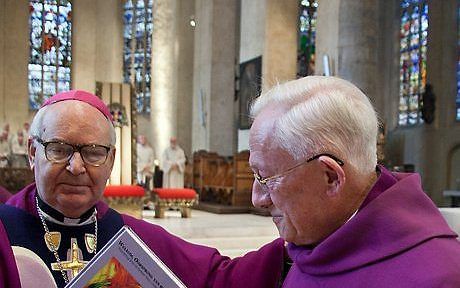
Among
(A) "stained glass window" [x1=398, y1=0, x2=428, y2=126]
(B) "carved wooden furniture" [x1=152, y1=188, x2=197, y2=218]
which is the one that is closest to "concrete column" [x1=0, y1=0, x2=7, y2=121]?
(B) "carved wooden furniture" [x1=152, y1=188, x2=197, y2=218]

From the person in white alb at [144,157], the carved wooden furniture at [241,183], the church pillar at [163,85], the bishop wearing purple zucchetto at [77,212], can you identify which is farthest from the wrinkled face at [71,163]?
the church pillar at [163,85]

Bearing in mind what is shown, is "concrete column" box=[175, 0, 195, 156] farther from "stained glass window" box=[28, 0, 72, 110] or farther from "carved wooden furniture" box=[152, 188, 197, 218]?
"carved wooden furniture" box=[152, 188, 197, 218]

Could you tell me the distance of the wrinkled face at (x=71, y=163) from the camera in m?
2.06

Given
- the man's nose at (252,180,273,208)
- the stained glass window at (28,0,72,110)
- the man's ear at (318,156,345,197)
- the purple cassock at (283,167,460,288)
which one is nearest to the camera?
the purple cassock at (283,167,460,288)

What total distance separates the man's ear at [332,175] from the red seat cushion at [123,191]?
788cm

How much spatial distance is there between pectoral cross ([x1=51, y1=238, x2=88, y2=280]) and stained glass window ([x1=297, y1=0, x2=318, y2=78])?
1867 centimetres

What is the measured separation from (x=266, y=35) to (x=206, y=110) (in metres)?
3.65

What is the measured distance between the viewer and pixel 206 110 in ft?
53.7

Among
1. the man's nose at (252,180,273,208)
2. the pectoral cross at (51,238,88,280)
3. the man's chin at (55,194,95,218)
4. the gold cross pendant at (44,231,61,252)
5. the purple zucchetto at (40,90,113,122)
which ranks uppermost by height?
the purple zucchetto at (40,90,113,122)

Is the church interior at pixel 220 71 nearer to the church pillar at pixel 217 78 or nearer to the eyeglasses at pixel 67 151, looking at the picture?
the church pillar at pixel 217 78

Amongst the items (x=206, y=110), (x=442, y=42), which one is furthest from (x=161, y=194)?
(x=442, y=42)

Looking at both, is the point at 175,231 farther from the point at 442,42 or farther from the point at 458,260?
the point at 442,42

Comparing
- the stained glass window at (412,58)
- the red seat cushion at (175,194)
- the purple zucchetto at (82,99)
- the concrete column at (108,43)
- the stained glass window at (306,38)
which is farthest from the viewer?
the concrete column at (108,43)

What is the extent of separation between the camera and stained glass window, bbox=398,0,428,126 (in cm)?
1873
